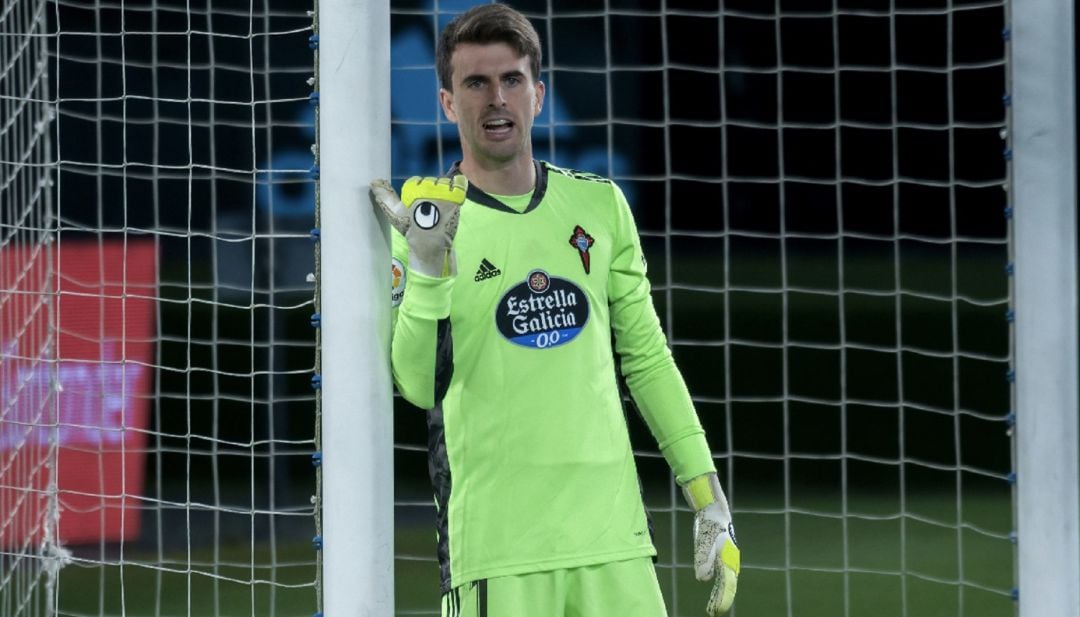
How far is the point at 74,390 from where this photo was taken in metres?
4.86

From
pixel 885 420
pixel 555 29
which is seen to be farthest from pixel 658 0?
pixel 885 420

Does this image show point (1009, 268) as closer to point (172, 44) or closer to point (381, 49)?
point (381, 49)

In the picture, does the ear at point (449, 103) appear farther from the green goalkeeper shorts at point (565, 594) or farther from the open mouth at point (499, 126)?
the green goalkeeper shorts at point (565, 594)

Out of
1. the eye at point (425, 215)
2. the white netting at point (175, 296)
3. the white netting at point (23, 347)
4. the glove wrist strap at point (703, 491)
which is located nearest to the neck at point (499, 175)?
the eye at point (425, 215)

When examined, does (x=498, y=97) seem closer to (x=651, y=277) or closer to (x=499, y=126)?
(x=499, y=126)

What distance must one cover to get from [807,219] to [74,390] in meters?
4.58

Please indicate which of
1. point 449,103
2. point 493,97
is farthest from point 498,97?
point 449,103

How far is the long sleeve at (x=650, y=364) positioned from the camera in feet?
8.27

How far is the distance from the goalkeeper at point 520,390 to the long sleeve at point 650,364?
0.23 ft

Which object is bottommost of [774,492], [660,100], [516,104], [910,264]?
[774,492]

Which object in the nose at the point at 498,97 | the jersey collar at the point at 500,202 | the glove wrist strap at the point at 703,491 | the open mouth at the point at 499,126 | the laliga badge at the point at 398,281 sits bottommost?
the glove wrist strap at the point at 703,491

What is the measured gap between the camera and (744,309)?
9.03 m

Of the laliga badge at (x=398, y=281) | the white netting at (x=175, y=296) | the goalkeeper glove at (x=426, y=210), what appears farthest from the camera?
the white netting at (x=175, y=296)

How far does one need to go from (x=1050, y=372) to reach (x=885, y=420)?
627 centimetres
